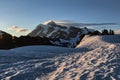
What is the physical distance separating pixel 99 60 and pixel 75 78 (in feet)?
14.2

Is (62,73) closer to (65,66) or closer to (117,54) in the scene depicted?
(65,66)

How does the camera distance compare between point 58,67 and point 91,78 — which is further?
point 58,67

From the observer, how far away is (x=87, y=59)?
2014 centimetres

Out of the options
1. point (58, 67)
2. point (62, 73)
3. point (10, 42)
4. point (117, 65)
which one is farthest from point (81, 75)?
point (10, 42)

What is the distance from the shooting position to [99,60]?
19.3 metres

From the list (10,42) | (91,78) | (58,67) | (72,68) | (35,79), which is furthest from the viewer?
(10,42)

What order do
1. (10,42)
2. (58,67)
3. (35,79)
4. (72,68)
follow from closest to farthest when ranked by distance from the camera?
(35,79) < (72,68) < (58,67) < (10,42)

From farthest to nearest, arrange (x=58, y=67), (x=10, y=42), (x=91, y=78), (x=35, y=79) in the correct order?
(x=10, y=42) → (x=58, y=67) → (x=35, y=79) → (x=91, y=78)

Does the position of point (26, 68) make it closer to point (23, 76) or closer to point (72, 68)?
point (23, 76)

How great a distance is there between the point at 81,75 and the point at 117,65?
2727 mm

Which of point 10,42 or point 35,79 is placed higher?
point 35,79

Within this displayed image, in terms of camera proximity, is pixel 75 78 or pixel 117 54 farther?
pixel 117 54

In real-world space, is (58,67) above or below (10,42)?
above

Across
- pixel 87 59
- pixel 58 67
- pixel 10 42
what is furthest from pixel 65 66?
pixel 10 42
